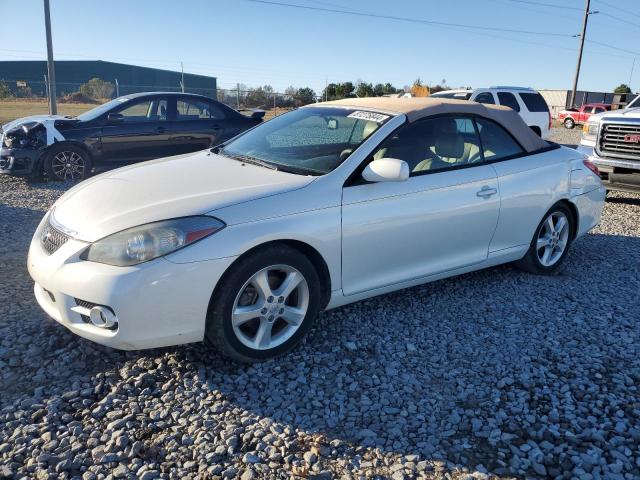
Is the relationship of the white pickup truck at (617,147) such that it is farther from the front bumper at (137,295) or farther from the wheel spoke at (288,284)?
the front bumper at (137,295)

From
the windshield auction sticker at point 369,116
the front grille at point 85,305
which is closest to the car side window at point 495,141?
the windshield auction sticker at point 369,116

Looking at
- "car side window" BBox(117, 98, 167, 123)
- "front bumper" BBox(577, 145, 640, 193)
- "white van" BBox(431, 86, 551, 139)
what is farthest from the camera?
"white van" BBox(431, 86, 551, 139)

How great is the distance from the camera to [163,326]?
2.91m

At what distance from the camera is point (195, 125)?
964cm

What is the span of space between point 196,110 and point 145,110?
35.1 inches

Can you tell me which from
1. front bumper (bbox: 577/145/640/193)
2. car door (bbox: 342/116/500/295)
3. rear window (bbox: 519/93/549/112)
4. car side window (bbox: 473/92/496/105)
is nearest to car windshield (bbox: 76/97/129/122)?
car door (bbox: 342/116/500/295)

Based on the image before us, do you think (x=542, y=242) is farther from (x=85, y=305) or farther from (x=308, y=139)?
(x=85, y=305)

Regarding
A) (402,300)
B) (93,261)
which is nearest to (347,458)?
(93,261)

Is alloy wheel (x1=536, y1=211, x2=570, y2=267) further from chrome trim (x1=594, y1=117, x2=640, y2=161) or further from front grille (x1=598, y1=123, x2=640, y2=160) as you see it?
front grille (x1=598, y1=123, x2=640, y2=160)

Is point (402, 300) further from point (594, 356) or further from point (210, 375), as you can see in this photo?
point (210, 375)

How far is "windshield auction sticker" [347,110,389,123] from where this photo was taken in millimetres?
3928

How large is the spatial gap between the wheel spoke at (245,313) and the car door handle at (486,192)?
199 centimetres

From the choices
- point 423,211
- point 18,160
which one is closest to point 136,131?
point 18,160

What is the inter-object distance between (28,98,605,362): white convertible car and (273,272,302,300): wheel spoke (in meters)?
0.01
